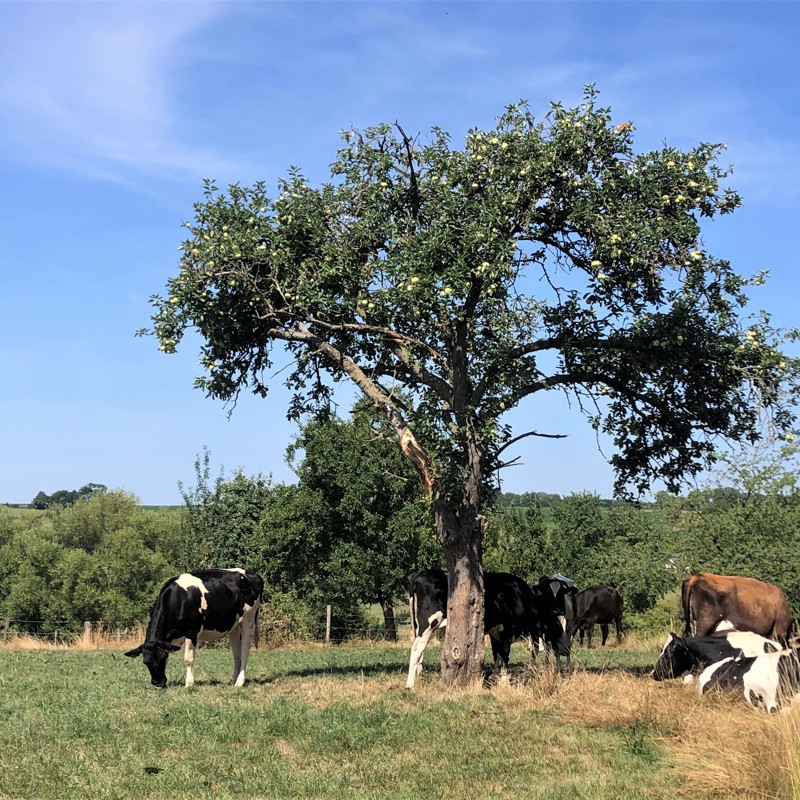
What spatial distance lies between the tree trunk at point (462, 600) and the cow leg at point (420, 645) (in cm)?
53

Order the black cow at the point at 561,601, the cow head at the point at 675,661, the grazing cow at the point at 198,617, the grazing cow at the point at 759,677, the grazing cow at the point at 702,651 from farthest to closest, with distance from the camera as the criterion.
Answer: the black cow at the point at 561,601 < the grazing cow at the point at 198,617 < the cow head at the point at 675,661 < the grazing cow at the point at 702,651 < the grazing cow at the point at 759,677

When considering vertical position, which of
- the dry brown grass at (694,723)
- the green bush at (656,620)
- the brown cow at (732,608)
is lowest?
the green bush at (656,620)

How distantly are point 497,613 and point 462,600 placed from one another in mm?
2457

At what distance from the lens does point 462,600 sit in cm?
1595

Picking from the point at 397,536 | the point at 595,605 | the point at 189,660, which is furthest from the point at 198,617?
the point at 397,536

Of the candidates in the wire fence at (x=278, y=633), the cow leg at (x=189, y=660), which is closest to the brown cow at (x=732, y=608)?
the cow leg at (x=189, y=660)

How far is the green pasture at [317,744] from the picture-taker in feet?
29.7

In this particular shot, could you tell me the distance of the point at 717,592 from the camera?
695 inches

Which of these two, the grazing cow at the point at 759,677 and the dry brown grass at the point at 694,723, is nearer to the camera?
the dry brown grass at the point at 694,723

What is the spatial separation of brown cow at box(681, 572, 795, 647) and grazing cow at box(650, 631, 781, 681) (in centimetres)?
266

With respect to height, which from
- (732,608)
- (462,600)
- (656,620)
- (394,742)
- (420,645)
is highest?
(462,600)

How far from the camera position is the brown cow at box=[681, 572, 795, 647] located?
17.6 metres

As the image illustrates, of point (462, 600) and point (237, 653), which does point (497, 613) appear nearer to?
point (462, 600)

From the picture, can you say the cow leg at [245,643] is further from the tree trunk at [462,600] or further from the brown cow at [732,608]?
the brown cow at [732,608]
